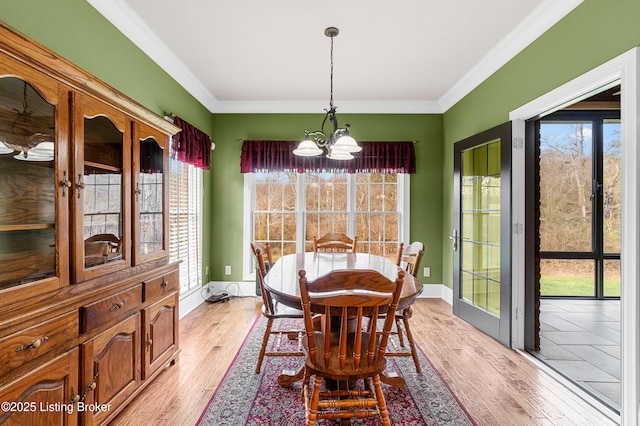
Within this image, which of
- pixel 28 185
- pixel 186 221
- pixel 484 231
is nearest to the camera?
pixel 28 185

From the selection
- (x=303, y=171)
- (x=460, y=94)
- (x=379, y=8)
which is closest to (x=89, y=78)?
(x=379, y=8)

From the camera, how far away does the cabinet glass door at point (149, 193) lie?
2123mm

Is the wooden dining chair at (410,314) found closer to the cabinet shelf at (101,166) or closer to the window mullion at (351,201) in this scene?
the window mullion at (351,201)

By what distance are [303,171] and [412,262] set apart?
2.27 m

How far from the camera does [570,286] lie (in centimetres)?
461

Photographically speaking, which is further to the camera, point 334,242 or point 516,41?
point 334,242

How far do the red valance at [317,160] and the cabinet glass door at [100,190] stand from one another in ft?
8.21

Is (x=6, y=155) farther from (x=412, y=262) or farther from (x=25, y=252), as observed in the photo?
(x=412, y=262)

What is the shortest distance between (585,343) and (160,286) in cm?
370

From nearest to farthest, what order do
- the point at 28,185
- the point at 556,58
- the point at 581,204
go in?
the point at 28,185 → the point at 556,58 → the point at 581,204

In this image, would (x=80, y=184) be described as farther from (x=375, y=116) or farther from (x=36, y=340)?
(x=375, y=116)

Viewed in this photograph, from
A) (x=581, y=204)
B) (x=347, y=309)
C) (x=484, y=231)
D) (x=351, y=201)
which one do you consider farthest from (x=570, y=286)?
(x=347, y=309)

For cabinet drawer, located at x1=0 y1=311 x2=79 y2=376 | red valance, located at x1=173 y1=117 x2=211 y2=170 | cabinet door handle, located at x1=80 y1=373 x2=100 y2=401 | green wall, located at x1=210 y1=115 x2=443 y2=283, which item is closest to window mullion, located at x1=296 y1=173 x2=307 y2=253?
green wall, located at x1=210 y1=115 x2=443 y2=283

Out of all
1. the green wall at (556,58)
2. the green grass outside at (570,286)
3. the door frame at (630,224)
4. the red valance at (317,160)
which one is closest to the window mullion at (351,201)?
the red valance at (317,160)
